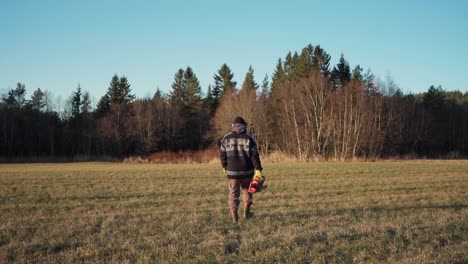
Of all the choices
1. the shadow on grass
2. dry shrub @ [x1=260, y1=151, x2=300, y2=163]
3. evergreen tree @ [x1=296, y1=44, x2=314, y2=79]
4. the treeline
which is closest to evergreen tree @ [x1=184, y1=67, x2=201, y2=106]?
the treeline

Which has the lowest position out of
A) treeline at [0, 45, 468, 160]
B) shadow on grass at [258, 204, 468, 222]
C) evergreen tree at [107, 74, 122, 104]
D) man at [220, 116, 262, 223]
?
shadow on grass at [258, 204, 468, 222]

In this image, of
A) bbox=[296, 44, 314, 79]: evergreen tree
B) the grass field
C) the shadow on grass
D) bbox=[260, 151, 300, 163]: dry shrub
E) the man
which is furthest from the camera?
bbox=[296, 44, 314, 79]: evergreen tree

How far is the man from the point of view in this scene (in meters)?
7.97

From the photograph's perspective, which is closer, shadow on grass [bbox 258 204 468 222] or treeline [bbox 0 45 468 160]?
shadow on grass [bbox 258 204 468 222]

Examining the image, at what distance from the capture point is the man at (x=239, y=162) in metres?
7.97

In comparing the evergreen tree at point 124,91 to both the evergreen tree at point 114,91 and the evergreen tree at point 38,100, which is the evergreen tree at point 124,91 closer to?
the evergreen tree at point 114,91

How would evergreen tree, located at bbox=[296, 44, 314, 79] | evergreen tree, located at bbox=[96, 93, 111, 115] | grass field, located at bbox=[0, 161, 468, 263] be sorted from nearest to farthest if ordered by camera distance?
grass field, located at bbox=[0, 161, 468, 263] → evergreen tree, located at bbox=[296, 44, 314, 79] → evergreen tree, located at bbox=[96, 93, 111, 115]

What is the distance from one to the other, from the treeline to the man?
31782 millimetres

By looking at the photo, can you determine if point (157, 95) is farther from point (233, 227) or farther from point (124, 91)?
point (233, 227)

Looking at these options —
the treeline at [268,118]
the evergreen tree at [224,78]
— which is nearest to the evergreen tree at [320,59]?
the treeline at [268,118]

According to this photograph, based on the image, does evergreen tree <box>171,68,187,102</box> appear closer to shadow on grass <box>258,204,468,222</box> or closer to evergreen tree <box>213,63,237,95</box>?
evergreen tree <box>213,63,237,95</box>

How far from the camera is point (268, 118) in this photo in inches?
1866

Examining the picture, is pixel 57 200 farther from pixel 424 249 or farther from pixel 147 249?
pixel 424 249

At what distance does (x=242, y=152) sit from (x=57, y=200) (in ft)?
21.8
